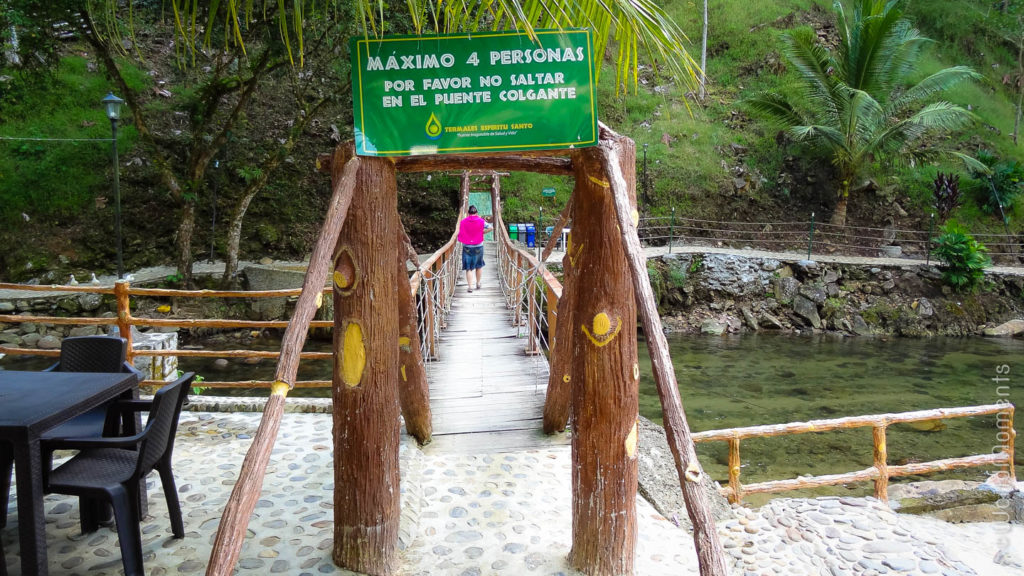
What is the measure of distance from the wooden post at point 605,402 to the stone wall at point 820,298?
1168 centimetres

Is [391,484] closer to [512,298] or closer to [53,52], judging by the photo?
[512,298]

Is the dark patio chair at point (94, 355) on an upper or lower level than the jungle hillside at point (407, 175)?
lower

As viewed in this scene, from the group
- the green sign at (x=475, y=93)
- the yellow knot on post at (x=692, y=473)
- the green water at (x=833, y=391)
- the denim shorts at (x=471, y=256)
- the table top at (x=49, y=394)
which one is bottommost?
the green water at (x=833, y=391)

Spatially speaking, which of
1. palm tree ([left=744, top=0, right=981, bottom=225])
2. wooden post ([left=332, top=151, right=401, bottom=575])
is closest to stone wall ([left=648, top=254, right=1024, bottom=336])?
palm tree ([left=744, top=0, right=981, bottom=225])

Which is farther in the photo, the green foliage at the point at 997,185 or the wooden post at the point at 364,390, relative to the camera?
the green foliage at the point at 997,185

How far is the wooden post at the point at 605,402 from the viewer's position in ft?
8.67

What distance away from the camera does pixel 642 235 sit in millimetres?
16922

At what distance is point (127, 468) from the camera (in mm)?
2625

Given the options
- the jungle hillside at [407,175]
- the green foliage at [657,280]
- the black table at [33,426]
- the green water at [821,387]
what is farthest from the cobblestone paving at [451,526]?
the green foliage at [657,280]

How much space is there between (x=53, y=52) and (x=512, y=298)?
9990mm

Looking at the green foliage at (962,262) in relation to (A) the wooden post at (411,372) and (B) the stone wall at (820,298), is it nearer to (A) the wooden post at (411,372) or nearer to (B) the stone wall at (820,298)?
(B) the stone wall at (820,298)

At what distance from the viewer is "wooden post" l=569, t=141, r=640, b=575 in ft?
8.67

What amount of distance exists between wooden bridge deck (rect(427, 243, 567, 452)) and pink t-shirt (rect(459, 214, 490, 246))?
1439 mm

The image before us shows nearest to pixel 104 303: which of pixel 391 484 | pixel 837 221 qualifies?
pixel 391 484
